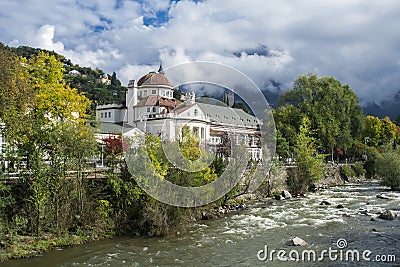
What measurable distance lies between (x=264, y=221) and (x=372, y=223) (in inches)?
242

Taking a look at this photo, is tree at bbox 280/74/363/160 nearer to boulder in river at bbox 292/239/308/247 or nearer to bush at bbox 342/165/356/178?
bush at bbox 342/165/356/178

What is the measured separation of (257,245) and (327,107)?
40358mm

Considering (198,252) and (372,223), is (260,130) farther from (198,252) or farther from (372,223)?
(198,252)

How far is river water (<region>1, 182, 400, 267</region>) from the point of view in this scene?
15.7m

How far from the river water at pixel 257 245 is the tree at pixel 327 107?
28.5 m

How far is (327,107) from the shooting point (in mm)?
54750

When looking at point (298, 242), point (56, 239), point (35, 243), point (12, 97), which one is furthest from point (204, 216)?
point (12, 97)

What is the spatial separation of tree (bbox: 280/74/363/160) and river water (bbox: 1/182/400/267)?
28457 millimetres

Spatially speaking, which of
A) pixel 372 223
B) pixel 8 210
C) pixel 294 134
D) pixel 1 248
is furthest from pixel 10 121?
pixel 294 134

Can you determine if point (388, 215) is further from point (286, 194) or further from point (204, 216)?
point (286, 194)

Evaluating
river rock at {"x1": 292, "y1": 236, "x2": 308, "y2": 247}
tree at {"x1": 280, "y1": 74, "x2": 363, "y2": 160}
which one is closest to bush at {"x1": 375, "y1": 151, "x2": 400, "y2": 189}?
tree at {"x1": 280, "y1": 74, "x2": 363, "y2": 160}

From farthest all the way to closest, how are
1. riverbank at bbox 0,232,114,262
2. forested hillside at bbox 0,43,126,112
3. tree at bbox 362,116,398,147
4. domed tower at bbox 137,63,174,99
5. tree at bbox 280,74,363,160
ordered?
forested hillside at bbox 0,43,126,112 < tree at bbox 362,116,398,147 < domed tower at bbox 137,63,174,99 < tree at bbox 280,74,363,160 < riverbank at bbox 0,232,114,262

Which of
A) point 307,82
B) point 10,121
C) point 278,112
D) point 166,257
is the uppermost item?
point 307,82

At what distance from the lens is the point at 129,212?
2078 cm
